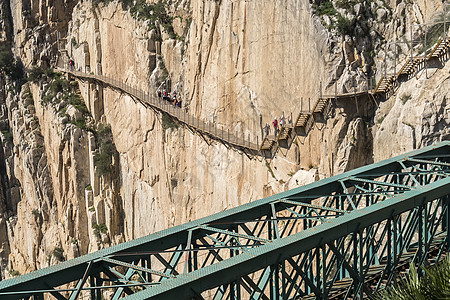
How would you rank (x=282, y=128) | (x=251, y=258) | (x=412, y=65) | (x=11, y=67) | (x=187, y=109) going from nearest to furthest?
1. (x=251, y=258)
2. (x=412, y=65)
3. (x=282, y=128)
4. (x=187, y=109)
5. (x=11, y=67)

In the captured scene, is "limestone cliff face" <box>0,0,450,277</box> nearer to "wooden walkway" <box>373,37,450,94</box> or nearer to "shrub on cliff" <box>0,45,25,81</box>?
"wooden walkway" <box>373,37,450,94</box>

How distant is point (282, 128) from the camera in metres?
25.7

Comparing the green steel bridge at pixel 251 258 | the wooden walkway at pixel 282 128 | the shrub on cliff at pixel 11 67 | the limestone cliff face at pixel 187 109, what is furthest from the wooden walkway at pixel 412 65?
the shrub on cliff at pixel 11 67

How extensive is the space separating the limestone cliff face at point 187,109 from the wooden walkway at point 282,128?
0.33 meters

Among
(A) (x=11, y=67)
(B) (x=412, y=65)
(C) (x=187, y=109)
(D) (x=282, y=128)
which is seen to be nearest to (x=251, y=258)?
(B) (x=412, y=65)

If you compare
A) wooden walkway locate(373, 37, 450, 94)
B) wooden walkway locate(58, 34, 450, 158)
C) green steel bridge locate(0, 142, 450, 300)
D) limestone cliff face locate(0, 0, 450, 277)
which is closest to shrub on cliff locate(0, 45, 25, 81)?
limestone cliff face locate(0, 0, 450, 277)

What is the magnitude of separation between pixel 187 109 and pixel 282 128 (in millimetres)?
9527

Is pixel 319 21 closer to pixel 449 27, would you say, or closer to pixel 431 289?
pixel 449 27

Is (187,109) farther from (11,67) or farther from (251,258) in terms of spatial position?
(11,67)

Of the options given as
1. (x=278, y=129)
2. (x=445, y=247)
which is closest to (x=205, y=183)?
(x=278, y=129)

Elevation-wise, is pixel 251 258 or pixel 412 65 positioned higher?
pixel 412 65

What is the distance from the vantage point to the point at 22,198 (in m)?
54.9

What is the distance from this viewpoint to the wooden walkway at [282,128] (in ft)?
69.9

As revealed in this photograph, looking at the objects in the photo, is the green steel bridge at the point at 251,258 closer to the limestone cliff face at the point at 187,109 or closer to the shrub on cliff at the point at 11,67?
the limestone cliff face at the point at 187,109
